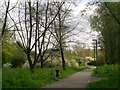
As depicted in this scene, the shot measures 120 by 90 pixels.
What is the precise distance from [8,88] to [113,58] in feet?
139

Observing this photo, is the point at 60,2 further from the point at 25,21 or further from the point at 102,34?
the point at 102,34

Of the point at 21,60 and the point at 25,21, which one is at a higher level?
the point at 25,21

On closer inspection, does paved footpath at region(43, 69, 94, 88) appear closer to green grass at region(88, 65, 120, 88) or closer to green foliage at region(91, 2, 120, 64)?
green grass at region(88, 65, 120, 88)

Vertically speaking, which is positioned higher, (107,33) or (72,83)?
(107,33)

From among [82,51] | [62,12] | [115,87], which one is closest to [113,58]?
[62,12]

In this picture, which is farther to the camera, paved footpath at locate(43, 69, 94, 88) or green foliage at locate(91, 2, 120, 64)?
→ green foliage at locate(91, 2, 120, 64)

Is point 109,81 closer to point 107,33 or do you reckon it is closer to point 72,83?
point 72,83

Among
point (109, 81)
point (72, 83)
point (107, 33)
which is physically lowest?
point (72, 83)

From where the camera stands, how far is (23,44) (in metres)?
37.1

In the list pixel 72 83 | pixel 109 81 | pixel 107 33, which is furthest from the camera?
pixel 107 33

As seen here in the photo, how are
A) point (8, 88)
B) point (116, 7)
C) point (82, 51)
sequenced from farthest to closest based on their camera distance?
point (82, 51)
point (116, 7)
point (8, 88)

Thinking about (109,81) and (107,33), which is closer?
(109,81)

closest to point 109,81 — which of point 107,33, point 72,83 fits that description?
point 72,83

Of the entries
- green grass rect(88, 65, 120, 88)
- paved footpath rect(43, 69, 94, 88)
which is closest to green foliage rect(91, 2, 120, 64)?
green grass rect(88, 65, 120, 88)
